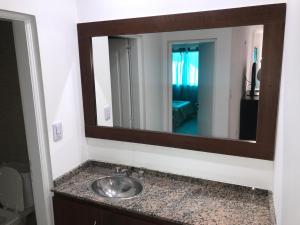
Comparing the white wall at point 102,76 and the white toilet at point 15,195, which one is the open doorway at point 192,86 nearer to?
the white wall at point 102,76

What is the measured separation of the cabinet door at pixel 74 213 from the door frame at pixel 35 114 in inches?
3.8

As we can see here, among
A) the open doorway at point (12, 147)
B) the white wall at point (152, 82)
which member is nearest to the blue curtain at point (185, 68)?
the white wall at point (152, 82)

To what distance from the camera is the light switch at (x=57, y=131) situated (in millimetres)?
1831

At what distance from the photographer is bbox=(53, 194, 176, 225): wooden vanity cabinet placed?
1550 mm

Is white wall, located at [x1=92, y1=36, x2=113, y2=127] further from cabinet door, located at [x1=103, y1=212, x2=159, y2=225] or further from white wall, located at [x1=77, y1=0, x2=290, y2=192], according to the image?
cabinet door, located at [x1=103, y1=212, x2=159, y2=225]

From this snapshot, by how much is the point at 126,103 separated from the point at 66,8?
2.72ft

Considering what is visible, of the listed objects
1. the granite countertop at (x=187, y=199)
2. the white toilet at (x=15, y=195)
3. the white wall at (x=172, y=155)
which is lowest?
the white toilet at (x=15, y=195)

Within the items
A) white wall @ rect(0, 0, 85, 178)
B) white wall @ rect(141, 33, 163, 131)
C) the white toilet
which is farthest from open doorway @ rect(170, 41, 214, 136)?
the white toilet

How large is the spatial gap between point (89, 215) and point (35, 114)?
0.76 m

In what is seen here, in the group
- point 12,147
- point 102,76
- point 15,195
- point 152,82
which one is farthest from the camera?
point 12,147

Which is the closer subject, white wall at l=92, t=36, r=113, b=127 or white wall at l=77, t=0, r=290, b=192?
white wall at l=77, t=0, r=290, b=192

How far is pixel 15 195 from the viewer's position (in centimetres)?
227

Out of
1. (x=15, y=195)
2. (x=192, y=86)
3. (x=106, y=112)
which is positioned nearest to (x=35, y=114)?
(x=106, y=112)

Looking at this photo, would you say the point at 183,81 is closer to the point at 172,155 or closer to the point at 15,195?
the point at 172,155
